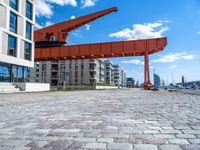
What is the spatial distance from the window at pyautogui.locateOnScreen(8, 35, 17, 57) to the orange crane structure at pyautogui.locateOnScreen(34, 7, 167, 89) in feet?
25.2

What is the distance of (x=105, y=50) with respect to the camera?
32312 millimetres

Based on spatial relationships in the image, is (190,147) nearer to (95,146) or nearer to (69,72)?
(95,146)

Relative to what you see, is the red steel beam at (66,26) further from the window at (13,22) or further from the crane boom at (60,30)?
the window at (13,22)

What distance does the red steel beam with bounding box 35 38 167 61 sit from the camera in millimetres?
30703

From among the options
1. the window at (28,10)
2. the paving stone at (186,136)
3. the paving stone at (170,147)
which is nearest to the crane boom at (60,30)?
the window at (28,10)

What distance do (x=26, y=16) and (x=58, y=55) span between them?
7.76 m

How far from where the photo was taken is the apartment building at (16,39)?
25.3 meters

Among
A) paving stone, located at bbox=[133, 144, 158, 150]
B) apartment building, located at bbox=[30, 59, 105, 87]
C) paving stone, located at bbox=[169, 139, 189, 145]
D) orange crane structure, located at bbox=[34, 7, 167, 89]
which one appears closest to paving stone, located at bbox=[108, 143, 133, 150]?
paving stone, located at bbox=[133, 144, 158, 150]

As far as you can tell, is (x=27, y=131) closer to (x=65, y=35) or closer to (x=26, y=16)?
(x=26, y=16)

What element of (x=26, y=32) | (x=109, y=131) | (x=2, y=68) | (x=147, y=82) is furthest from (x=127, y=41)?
(x=109, y=131)

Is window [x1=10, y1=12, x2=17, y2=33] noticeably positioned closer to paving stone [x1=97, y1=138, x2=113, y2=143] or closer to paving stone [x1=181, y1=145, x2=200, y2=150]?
A: paving stone [x1=97, y1=138, x2=113, y2=143]

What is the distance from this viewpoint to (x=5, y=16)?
25234mm

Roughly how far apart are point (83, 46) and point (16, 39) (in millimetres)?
10268

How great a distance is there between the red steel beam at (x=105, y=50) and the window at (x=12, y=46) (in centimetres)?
768
